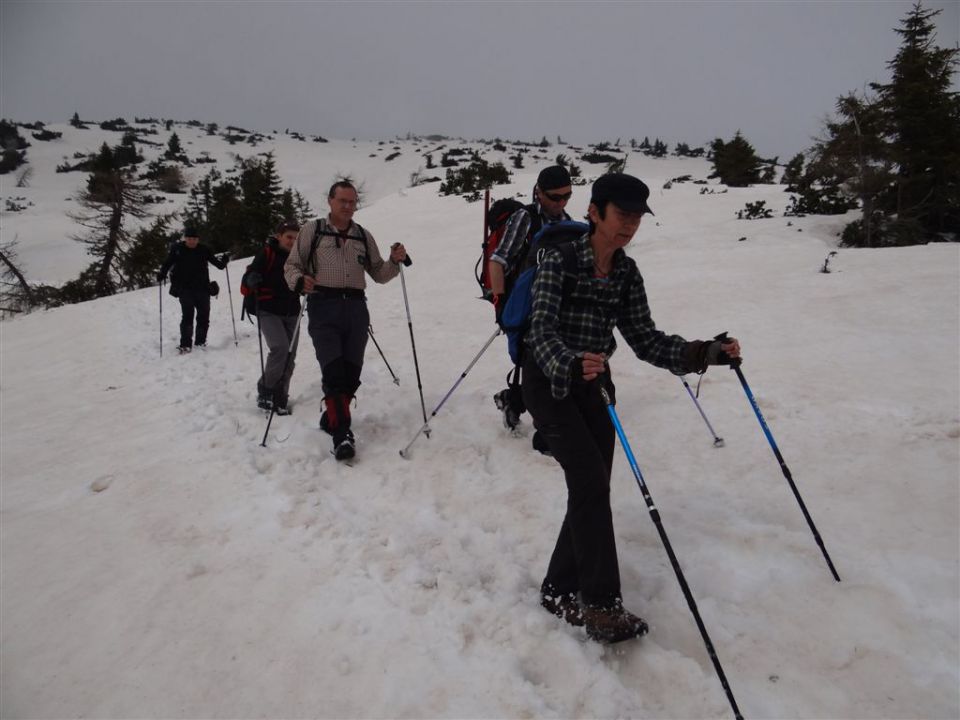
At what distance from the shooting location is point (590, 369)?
220cm

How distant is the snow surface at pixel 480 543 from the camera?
7.77 feet

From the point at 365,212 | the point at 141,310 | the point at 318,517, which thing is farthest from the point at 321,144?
the point at 318,517

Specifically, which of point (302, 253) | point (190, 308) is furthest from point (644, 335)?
point (190, 308)

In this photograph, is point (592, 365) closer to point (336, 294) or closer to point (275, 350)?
point (336, 294)

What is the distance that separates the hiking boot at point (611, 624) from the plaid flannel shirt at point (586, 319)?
112 centimetres

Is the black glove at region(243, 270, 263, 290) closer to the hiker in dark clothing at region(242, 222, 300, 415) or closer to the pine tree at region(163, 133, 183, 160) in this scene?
the hiker in dark clothing at region(242, 222, 300, 415)

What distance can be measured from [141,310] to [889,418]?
54.1 ft

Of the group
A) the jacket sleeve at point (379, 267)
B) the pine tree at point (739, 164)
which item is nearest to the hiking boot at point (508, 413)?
the jacket sleeve at point (379, 267)

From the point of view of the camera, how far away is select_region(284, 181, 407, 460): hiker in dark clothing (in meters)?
4.77

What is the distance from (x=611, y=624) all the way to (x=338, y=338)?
3.54m

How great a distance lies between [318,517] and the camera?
12.2 ft

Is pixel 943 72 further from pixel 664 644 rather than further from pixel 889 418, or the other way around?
pixel 664 644


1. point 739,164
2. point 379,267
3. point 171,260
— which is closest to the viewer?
point 379,267

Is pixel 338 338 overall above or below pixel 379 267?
below
